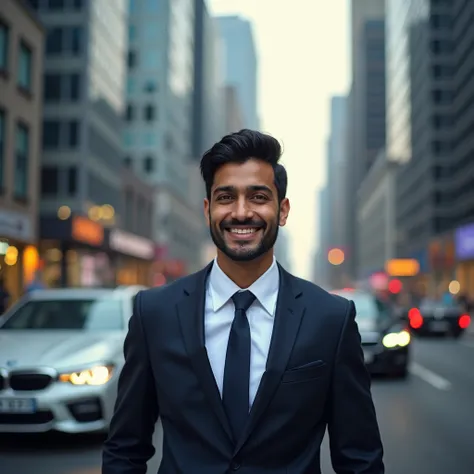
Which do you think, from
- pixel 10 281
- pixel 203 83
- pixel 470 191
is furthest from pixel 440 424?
pixel 203 83

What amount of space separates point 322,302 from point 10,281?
29723mm

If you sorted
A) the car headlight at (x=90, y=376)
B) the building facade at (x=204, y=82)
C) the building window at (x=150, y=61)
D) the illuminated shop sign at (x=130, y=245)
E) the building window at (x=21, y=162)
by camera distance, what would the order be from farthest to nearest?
the building facade at (x=204, y=82) < the building window at (x=150, y=61) < the illuminated shop sign at (x=130, y=245) < the building window at (x=21, y=162) < the car headlight at (x=90, y=376)

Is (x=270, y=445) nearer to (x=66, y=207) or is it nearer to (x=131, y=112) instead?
(x=66, y=207)

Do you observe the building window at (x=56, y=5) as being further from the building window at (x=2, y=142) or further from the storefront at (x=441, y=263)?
the storefront at (x=441, y=263)

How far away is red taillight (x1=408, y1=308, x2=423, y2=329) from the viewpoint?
24.9 metres

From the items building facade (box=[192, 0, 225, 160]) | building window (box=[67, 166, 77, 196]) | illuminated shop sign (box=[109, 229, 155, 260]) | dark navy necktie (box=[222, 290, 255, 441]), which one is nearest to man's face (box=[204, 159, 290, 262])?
dark navy necktie (box=[222, 290, 255, 441])

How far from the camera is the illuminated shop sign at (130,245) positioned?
156ft

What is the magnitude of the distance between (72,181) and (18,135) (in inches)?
615

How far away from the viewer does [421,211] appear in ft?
281

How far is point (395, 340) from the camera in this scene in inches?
497

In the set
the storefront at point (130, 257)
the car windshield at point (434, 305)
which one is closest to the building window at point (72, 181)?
the storefront at point (130, 257)

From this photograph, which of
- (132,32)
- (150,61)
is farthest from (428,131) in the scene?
(132,32)

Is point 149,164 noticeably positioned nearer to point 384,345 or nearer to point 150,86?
point 150,86

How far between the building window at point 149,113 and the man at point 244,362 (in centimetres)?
7446
